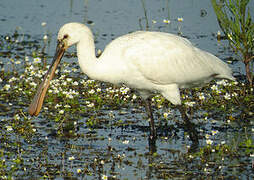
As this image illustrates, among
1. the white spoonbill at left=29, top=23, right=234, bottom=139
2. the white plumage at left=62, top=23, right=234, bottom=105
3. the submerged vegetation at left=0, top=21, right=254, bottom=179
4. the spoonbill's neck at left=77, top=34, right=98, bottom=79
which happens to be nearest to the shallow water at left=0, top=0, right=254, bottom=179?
the submerged vegetation at left=0, top=21, right=254, bottom=179

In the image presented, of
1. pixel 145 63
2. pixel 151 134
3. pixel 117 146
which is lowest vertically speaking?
pixel 117 146

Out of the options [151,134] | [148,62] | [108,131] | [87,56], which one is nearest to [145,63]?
[148,62]

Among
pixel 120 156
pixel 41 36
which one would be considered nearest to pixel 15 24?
pixel 41 36

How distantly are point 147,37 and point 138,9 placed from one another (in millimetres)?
7838

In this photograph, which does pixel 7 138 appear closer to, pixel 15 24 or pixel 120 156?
pixel 120 156

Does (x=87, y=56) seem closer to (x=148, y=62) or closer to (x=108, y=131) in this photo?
(x=148, y=62)

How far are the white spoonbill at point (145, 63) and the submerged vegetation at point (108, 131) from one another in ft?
1.43

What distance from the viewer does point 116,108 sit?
31.2 ft

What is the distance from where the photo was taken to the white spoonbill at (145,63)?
7.70 m

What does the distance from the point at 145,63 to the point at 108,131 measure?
4.07 ft

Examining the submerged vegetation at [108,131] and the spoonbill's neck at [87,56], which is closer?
the submerged vegetation at [108,131]

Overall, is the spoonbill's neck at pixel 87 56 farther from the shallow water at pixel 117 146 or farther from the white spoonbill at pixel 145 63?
the shallow water at pixel 117 146

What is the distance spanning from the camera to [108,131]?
8492 millimetres

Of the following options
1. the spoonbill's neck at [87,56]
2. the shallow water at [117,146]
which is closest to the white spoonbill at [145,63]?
the spoonbill's neck at [87,56]
